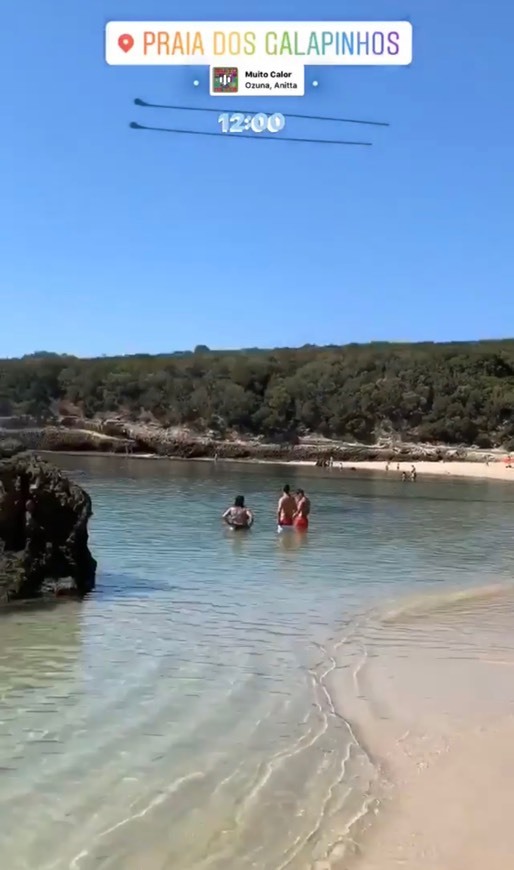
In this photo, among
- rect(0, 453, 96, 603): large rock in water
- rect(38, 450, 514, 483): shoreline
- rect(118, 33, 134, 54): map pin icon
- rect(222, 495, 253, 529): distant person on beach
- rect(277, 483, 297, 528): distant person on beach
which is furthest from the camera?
rect(38, 450, 514, 483): shoreline

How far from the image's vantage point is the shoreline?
181 ft

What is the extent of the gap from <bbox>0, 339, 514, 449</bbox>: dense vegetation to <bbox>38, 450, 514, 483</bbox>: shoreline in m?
11.1

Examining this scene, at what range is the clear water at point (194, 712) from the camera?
14.8ft

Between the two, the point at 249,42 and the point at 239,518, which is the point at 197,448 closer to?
the point at 239,518

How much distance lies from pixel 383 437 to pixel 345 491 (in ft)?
136

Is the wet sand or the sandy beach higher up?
the wet sand

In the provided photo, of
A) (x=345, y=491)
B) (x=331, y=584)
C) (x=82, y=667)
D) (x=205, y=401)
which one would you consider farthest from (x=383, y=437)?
(x=82, y=667)

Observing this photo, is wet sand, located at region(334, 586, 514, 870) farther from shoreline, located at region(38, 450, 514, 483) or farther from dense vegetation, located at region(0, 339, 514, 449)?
dense vegetation, located at region(0, 339, 514, 449)

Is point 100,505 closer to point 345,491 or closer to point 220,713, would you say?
point 345,491

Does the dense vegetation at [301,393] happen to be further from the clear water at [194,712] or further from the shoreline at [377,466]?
the clear water at [194,712]

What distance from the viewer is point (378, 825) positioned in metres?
4.64

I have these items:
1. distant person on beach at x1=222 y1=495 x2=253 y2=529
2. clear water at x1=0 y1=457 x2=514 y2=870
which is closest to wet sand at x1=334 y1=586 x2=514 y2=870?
clear water at x1=0 y1=457 x2=514 y2=870

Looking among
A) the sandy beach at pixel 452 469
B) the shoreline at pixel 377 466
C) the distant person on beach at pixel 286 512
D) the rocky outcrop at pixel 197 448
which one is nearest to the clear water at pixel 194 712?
the distant person on beach at pixel 286 512

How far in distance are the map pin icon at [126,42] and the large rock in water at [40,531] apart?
17.3 ft
